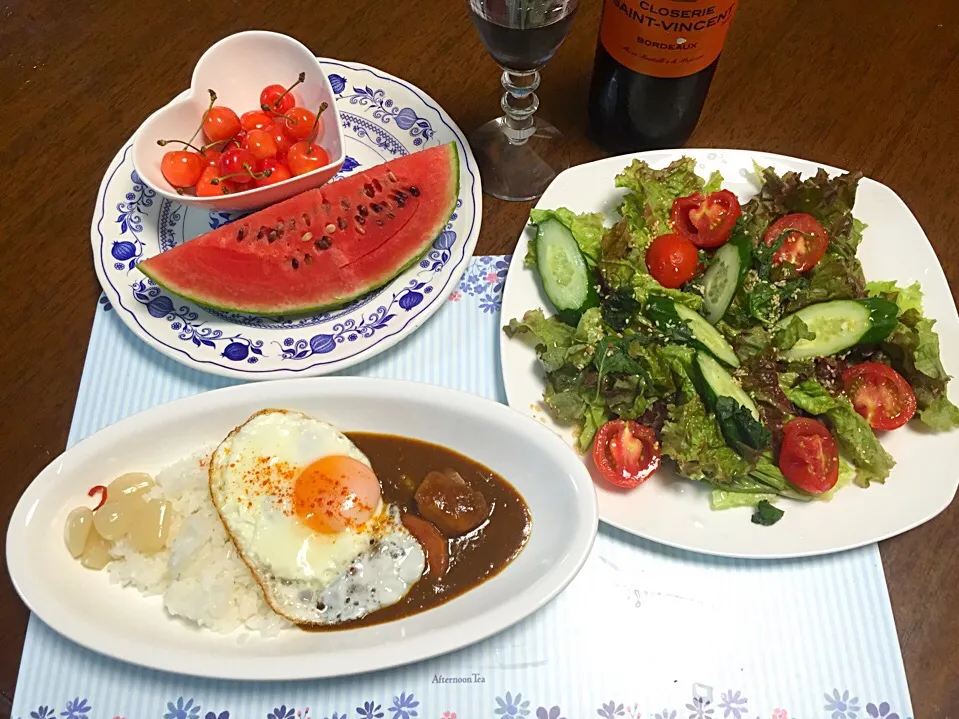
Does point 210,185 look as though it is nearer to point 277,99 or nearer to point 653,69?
point 277,99

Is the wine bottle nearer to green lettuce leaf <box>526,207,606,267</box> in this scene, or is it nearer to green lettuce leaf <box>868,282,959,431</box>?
green lettuce leaf <box>526,207,606,267</box>

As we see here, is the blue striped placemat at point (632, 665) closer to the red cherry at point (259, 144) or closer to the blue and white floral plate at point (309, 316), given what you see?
the blue and white floral plate at point (309, 316)

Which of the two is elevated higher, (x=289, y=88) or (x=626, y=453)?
(x=289, y=88)

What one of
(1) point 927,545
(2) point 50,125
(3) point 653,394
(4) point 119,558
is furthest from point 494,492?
(2) point 50,125

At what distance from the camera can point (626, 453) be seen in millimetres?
1447

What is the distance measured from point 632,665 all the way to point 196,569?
94cm

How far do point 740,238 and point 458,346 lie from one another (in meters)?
0.74

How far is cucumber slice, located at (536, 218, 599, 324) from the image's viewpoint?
1634 millimetres

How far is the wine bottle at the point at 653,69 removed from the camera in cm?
147

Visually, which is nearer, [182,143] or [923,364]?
[923,364]

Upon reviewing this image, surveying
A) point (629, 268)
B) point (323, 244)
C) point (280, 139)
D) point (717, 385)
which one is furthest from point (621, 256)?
point (280, 139)

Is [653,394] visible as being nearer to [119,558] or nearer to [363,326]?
[363,326]

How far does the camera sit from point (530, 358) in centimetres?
159

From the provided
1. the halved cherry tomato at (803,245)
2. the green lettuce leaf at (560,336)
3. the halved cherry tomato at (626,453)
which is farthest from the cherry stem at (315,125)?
the halved cherry tomato at (803,245)
